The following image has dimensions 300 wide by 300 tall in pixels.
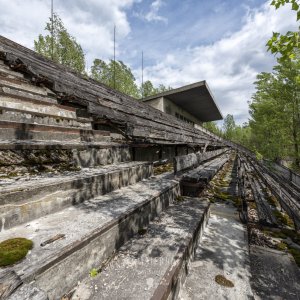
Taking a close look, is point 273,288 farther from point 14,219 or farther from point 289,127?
point 289,127

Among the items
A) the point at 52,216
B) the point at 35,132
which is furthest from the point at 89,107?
the point at 52,216

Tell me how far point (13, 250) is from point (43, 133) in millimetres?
1859

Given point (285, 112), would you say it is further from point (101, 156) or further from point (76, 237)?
point (76, 237)

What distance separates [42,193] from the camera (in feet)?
5.49

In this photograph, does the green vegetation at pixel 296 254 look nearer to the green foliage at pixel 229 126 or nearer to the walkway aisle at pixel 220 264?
the walkway aisle at pixel 220 264

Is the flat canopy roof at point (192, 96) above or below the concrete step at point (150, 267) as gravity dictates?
above

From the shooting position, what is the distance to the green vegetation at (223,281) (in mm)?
1647

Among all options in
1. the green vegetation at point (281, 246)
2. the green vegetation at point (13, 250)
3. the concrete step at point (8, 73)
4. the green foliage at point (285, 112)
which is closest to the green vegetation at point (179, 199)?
the green vegetation at point (281, 246)

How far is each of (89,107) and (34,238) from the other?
102 inches

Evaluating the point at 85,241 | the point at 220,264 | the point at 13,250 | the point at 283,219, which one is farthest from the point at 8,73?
the point at 283,219

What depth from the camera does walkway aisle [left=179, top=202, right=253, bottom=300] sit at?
61.4 inches

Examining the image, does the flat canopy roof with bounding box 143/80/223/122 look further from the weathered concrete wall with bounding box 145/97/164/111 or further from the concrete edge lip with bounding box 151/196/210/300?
the concrete edge lip with bounding box 151/196/210/300

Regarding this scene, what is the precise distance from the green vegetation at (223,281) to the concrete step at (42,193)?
5.08 ft

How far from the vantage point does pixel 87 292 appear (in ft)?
4.06
